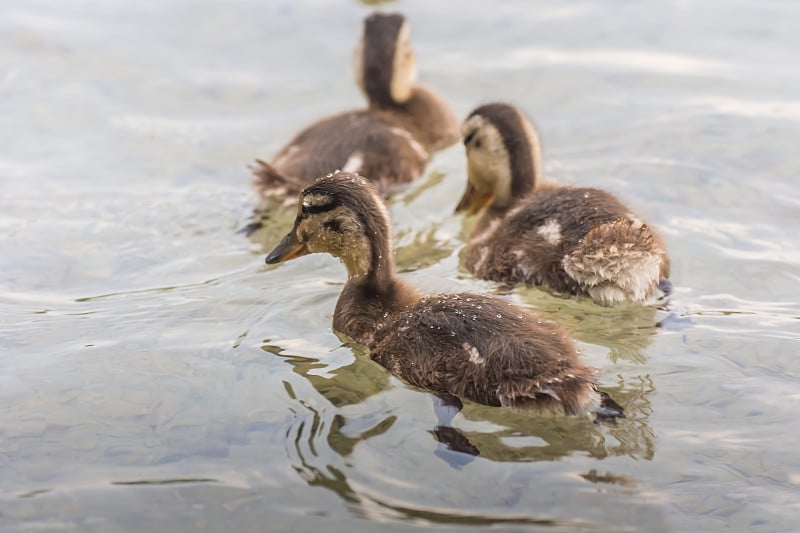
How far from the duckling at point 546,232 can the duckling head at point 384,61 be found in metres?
A: 1.38

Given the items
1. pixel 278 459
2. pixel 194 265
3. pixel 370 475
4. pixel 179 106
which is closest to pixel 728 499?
pixel 370 475

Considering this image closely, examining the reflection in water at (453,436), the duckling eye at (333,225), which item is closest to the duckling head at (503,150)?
the duckling eye at (333,225)

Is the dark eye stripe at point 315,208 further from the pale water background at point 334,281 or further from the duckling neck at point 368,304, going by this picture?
the pale water background at point 334,281

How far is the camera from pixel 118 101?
25.3ft

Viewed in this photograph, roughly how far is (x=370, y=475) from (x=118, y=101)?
4977mm

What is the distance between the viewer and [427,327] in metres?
4.10

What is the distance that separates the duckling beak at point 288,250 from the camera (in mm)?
4852

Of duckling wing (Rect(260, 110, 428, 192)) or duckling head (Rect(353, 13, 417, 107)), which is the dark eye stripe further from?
duckling head (Rect(353, 13, 417, 107))

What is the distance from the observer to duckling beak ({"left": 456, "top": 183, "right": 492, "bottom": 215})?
6.01 m

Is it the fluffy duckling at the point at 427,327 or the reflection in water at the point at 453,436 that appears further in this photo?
the fluffy duckling at the point at 427,327

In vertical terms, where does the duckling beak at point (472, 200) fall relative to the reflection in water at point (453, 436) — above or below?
above

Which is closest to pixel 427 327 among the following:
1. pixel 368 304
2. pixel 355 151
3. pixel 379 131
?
pixel 368 304

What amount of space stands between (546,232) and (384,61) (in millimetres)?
2535

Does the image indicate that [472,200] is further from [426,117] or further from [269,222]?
[426,117]
